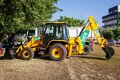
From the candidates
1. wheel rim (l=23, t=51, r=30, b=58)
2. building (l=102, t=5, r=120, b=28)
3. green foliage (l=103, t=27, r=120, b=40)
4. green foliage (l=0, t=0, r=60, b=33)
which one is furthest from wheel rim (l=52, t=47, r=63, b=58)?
building (l=102, t=5, r=120, b=28)

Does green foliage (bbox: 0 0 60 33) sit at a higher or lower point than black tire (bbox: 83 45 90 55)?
higher

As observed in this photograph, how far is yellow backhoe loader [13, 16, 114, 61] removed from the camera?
68.2ft

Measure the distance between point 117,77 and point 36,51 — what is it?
1037cm

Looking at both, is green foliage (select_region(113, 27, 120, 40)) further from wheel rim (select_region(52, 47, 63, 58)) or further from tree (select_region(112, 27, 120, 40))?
wheel rim (select_region(52, 47, 63, 58))

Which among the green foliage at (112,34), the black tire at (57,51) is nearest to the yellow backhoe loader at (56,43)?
the black tire at (57,51)

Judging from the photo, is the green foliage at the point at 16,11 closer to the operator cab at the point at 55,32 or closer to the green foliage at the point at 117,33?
the operator cab at the point at 55,32

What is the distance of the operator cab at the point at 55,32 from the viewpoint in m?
21.2

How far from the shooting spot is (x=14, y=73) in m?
14.2

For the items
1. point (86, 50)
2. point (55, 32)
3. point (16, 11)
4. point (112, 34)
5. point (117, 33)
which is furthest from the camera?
point (117, 33)

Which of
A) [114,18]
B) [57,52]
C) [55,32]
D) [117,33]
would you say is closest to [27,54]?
[57,52]

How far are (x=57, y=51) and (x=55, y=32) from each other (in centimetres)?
145

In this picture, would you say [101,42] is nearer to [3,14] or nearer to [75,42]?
[75,42]

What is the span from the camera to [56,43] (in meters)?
21.0

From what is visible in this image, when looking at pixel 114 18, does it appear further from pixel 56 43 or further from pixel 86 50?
pixel 56 43
